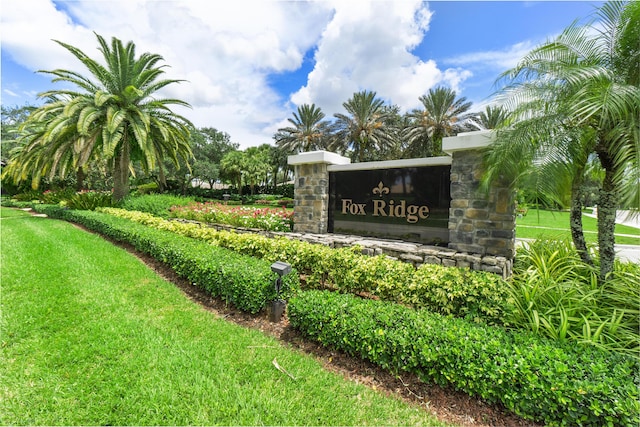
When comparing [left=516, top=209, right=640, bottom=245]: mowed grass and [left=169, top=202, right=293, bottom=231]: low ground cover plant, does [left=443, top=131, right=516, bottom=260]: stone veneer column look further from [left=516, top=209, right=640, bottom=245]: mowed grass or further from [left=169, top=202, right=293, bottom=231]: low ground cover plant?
[left=169, top=202, right=293, bottom=231]: low ground cover plant

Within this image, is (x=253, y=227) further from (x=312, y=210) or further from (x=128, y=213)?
(x=128, y=213)

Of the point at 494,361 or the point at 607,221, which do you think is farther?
the point at 607,221

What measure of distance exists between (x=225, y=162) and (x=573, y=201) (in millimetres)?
32115

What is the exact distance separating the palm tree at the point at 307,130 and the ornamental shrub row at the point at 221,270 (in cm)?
2148

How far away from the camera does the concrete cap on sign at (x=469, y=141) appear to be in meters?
4.31

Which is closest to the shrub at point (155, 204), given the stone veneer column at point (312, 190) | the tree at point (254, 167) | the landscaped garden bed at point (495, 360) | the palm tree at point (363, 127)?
the stone veneer column at point (312, 190)

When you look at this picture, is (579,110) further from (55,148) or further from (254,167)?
(254,167)

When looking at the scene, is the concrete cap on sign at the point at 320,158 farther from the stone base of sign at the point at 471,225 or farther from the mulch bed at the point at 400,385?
the mulch bed at the point at 400,385

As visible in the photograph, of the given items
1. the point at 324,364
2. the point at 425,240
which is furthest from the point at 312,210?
the point at 324,364

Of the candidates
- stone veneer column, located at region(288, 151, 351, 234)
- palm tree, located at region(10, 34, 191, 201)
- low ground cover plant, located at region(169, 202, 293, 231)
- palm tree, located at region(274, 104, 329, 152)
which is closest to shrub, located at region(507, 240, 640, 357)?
stone veneer column, located at region(288, 151, 351, 234)

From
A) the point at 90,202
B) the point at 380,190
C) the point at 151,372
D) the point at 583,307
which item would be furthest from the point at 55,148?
the point at 583,307

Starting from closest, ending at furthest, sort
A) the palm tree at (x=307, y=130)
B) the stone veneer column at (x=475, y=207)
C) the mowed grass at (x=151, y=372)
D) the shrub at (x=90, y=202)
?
the mowed grass at (x=151, y=372), the stone veneer column at (x=475, y=207), the shrub at (x=90, y=202), the palm tree at (x=307, y=130)

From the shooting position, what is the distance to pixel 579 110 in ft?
9.11

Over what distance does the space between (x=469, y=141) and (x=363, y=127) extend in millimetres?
18984
